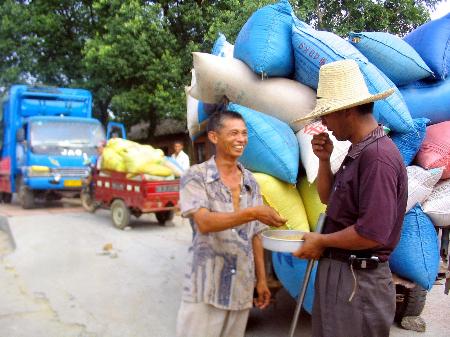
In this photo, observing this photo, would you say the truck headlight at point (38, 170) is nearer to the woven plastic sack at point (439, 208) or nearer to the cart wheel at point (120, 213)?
the cart wheel at point (120, 213)

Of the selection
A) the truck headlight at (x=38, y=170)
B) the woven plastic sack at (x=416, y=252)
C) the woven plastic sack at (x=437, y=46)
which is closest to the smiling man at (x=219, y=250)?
the woven plastic sack at (x=416, y=252)

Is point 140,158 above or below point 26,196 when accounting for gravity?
above

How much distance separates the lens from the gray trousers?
1.79 meters

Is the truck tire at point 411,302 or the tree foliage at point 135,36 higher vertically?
the tree foliage at point 135,36

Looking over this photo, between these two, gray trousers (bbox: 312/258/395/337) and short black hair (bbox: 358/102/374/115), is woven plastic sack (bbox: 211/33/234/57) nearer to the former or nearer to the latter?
short black hair (bbox: 358/102/374/115)

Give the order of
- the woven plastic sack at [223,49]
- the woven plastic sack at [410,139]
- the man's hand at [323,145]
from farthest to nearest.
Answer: the woven plastic sack at [223,49] → the woven plastic sack at [410,139] → the man's hand at [323,145]

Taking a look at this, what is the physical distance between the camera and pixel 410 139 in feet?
9.64

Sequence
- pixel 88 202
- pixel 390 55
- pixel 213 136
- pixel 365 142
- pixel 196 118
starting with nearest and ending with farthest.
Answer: pixel 365 142
pixel 213 136
pixel 390 55
pixel 196 118
pixel 88 202

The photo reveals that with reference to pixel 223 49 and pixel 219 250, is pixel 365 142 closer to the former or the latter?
pixel 219 250

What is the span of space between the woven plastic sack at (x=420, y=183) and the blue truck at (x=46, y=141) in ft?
28.1

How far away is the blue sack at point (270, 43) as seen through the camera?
3.03 metres

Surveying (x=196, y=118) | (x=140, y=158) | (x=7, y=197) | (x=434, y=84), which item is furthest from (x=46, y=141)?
(x=434, y=84)

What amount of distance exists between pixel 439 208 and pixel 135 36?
10.8 metres

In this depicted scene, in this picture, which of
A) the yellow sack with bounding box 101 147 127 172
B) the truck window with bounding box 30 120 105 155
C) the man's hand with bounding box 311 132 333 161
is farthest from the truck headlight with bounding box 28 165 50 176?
the man's hand with bounding box 311 132 333 161
